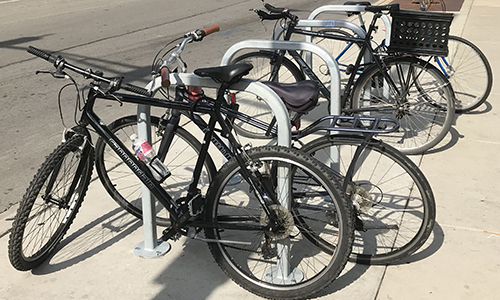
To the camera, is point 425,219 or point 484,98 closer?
point 425,219

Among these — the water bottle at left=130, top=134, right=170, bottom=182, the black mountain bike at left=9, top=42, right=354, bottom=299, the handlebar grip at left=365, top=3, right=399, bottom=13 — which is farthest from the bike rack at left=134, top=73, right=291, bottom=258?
the handlebar grip at left=365, top=3, right=399, bottom=13

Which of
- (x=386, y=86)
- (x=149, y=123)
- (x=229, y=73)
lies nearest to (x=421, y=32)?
(x=386, y=86)

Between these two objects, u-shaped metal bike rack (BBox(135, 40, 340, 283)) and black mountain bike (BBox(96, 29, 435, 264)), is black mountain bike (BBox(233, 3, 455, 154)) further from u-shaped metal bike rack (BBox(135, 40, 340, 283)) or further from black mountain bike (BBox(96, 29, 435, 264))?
u-shaped metal bike rack (BBox(135, 40, 340, 283))

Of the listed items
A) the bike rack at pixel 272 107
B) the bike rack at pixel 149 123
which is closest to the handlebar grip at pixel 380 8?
the bike rack at pixel 272 107

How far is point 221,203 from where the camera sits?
335 centimetres

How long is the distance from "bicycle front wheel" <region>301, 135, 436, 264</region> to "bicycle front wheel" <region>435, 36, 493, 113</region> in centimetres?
237

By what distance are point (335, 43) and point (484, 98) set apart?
304cm

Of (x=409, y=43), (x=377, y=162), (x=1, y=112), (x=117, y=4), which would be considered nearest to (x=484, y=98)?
(x=409, y=43)

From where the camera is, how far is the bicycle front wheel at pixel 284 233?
2.92 m

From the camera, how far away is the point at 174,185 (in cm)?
441

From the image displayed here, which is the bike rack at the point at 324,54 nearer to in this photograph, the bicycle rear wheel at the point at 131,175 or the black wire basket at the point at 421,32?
the bicycle rear wheel at the point at 131,175

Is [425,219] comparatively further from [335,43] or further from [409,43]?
[335,43]

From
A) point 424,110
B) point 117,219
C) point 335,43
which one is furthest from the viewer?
point 335,43

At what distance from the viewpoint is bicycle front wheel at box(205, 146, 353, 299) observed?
292 cm
